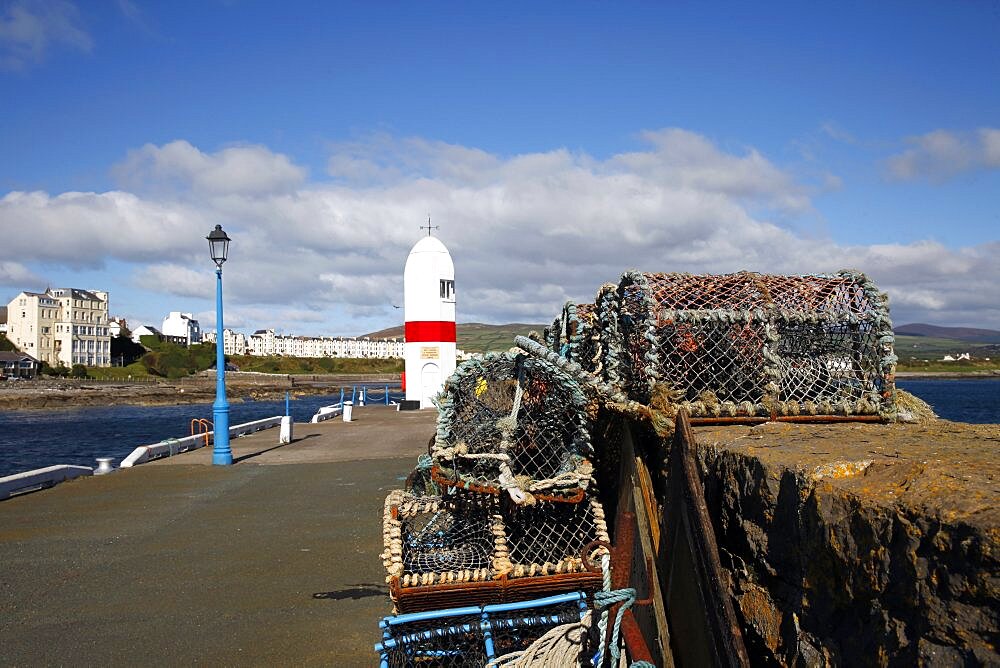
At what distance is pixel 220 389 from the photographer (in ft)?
45.2

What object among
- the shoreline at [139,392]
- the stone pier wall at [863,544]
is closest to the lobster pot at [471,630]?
the stone pier wall at [863,544]

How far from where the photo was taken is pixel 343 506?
9406 mm

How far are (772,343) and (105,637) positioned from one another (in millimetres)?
4623

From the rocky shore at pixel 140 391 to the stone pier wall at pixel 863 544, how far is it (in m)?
73.3

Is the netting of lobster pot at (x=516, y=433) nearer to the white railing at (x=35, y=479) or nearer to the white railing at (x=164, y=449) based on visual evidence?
the white railing at (x=35, y=479)

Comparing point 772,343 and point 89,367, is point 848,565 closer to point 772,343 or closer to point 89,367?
point 772,343

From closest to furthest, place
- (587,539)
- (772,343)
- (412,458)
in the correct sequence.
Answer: (772,343)
(587,539)
(412,458)

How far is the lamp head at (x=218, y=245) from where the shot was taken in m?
14.2

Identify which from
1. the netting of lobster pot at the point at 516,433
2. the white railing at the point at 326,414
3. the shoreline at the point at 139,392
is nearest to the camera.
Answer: the netting of lobster pot at the point at 516,433

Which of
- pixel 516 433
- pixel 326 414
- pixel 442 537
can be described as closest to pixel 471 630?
pixel 442 537

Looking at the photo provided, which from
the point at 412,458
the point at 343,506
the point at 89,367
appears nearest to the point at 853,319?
the point at 343,506

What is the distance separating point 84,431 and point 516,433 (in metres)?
44.1

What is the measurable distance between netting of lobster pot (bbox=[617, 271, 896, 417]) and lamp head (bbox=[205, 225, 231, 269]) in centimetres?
1178

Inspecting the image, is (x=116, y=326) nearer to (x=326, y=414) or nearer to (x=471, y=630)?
(x=326, y=414)
